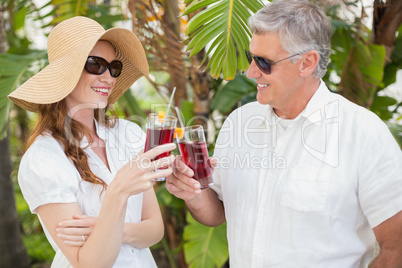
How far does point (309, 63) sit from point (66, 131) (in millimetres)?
1158

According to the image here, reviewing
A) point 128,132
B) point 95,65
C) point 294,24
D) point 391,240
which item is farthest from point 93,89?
point 391,240

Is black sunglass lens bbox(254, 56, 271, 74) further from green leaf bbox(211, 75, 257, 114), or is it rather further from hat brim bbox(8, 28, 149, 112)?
green leaf bbox(211, 75, 257, 114)

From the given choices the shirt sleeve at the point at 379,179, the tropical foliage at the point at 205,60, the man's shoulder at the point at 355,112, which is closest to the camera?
the shirt sleeve at the point at 379,179

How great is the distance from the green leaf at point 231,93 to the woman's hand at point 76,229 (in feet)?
7.55

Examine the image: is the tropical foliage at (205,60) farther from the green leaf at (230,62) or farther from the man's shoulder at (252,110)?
the man's shoulder at (252,110)

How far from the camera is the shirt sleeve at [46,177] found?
1.66 metres

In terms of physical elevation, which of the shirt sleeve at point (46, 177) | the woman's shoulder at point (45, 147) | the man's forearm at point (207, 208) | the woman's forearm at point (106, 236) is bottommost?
the man's forearm at point (207, 208)

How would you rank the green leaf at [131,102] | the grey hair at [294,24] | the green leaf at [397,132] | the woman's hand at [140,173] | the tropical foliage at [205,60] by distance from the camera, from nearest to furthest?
the woman's hand at [140,173] < the grey hair at [294,24] < the tropical foliage at [205,60] < the green leaf at [397,132] < the green leaf at [131,102]

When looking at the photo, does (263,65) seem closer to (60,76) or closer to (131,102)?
(60,76)

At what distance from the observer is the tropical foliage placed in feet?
7.27

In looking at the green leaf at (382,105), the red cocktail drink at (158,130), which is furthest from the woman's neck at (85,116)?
the green leaf at (382,105)

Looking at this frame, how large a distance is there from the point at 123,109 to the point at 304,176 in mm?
2794

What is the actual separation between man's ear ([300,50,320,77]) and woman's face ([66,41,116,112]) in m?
0.89

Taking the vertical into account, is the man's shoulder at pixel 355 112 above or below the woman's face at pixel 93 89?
below
